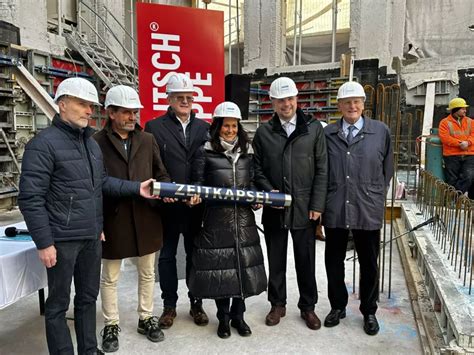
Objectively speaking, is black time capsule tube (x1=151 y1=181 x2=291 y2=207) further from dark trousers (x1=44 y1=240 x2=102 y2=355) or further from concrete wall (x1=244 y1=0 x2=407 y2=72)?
concrete wall (x1=244 y1=0 x2=407 y2=72)

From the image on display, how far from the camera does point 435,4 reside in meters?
10.7

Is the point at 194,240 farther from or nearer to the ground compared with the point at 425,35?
nearer to the ground

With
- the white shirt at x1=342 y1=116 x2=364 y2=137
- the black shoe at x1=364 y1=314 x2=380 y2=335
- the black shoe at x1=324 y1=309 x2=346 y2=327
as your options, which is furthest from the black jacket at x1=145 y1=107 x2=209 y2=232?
the black shoe at x1=364 y1=314 x2=380 y2=335

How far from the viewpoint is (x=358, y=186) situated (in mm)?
3061

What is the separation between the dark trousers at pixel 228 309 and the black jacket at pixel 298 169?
68cm

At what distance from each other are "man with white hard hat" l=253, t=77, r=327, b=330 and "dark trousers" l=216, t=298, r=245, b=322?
419 mm

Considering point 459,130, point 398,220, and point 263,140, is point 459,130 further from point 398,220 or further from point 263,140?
point 263,140

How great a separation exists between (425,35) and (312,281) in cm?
989

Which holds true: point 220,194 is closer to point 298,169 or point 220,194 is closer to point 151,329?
point 298,169

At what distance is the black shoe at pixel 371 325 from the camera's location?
10.3ft

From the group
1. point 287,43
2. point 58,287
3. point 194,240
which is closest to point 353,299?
point 194,240

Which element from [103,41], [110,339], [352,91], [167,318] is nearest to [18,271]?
[110,339]

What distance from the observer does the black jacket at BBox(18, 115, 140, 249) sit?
7.09 feet

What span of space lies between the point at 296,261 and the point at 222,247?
698mm
